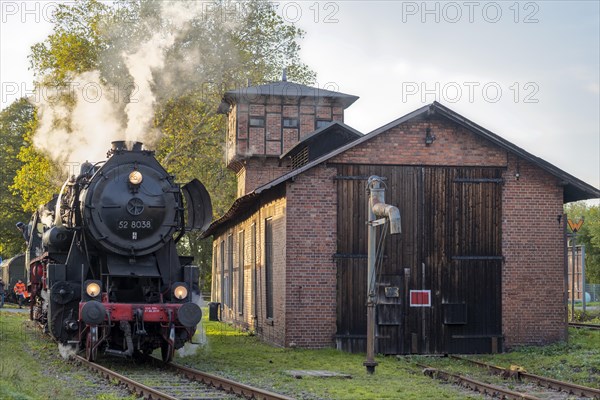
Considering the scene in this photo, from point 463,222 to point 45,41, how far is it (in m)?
23.8

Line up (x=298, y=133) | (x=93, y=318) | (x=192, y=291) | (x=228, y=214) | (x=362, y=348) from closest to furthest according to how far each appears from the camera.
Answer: (x=93, y=318)
(x=192, y=291)
(x=362, y=348)
(x=228, y=214)
(x=298, y=133)

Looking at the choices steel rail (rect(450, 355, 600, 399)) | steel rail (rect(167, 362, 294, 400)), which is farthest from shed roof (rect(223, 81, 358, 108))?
steel rail (rect(167, 362, 294, 400))

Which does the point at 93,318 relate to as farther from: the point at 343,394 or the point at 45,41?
the point at 45,41

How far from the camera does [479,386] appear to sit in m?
11.7

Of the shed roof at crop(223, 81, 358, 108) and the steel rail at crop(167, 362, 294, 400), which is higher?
the shed roof at crop(223, 81, 358, 108)

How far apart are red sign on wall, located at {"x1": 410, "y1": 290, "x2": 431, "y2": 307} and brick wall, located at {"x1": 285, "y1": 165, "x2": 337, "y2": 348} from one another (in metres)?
1.57

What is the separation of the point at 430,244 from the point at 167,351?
6.24 metres

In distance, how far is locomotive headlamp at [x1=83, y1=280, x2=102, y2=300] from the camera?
1342 cm

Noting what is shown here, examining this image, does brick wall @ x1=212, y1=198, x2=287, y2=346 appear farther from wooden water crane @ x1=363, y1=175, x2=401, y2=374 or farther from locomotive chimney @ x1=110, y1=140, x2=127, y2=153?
locomotive chimney @ x1=110, y1=140, x2=127, y2=153

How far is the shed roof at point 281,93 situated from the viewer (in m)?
30.8

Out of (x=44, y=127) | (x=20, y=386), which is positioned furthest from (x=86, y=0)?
(x=20, y=386)

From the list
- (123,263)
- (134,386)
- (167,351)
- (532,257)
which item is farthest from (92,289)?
(532,257)

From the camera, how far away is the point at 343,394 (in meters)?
10.8

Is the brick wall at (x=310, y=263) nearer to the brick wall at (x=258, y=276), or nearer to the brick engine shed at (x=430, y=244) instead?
the brick engine shed at (x=430, y=244)
